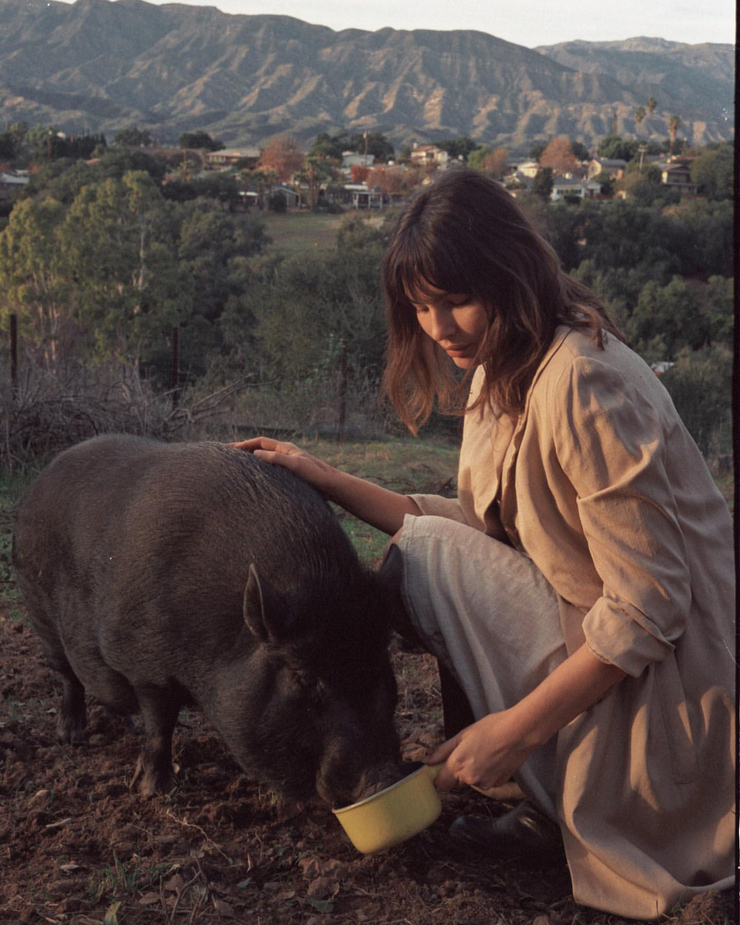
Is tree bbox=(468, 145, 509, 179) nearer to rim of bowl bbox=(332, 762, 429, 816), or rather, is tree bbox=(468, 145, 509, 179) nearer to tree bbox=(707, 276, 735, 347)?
tree bbox=(707, 276, 735, 347)

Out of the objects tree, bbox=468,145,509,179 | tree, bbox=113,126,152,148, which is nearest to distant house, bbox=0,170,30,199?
tree, bbox=113,126,152,148

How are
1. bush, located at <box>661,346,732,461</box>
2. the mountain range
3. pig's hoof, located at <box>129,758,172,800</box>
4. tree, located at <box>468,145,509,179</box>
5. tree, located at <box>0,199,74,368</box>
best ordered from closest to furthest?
pig's hoof, located at <box>129,758,172,800</box>, bush, located at <box>661,346,732,461</box>, the mountain range, tree, located at <box>0,199,74,368</box>, tree, located at <box>468,145,509,179</box>

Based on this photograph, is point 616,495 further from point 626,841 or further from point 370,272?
point 370,272

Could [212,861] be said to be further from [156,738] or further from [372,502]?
[372,502]

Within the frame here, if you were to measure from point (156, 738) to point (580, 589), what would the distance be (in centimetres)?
143

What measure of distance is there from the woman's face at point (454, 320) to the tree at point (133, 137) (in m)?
66.1

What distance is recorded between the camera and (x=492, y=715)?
2.49 meters

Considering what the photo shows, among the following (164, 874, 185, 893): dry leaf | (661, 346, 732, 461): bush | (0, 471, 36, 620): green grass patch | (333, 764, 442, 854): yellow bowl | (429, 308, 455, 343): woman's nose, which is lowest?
(661, 346, 732, 461): bush

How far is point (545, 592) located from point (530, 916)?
33.2 inches

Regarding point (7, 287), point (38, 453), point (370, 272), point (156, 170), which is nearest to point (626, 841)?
point (38, 453)

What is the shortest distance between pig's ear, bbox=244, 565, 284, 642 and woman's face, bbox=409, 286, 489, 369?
822 mm

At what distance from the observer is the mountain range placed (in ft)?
116

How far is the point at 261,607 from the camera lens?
8.13ft

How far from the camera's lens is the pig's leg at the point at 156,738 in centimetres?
307
